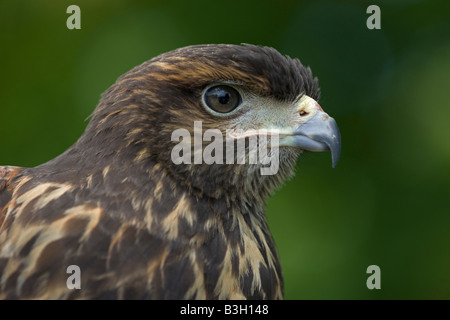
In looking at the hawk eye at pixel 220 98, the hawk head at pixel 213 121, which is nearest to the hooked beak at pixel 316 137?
the hawk head at pixel 213 121

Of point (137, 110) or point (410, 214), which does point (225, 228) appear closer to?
point (137, 110)

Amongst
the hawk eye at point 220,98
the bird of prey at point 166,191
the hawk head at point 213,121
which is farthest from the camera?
the hawk eye at point 220,98

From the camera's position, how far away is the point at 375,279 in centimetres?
502

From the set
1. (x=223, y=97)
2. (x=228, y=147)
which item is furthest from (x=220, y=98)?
(x=228, y=147)

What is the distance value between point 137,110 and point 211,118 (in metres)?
0.34

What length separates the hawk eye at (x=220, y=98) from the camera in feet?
9.18

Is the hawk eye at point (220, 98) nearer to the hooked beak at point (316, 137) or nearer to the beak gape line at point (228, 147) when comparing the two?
the beak gape line at point (228, 147)

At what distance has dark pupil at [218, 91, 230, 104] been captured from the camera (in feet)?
9.22

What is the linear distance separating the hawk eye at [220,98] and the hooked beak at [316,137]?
0.30 m

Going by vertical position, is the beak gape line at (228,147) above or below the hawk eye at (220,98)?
below

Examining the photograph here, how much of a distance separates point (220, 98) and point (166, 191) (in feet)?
1.75

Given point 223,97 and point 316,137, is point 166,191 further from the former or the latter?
point 316,137

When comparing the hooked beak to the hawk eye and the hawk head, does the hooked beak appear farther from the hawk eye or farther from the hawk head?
the hawk eye

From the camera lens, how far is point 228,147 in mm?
2760
